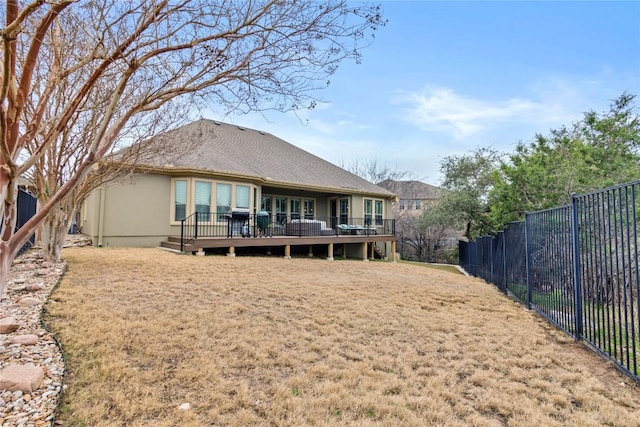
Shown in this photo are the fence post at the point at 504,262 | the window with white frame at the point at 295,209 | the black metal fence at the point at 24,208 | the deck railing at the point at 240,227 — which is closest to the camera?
the black metal fence at the point at 24,208

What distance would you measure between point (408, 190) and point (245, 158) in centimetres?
2254

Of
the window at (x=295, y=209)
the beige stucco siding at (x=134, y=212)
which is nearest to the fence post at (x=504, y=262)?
the window at (x=295, y=209)

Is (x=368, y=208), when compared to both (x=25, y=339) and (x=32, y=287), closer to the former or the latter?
Result: (x=32, y=287)

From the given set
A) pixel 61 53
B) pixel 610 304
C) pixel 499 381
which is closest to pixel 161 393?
pixel 499 381

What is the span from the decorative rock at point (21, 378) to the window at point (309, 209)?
46.1ft

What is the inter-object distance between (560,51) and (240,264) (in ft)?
36.1

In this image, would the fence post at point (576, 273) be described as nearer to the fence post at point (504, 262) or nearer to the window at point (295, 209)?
the fence post at point (504, 262)

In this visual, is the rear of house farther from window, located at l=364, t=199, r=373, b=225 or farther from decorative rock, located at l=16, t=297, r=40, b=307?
decorative rock, located at l=16, t=297, r=40, b=307

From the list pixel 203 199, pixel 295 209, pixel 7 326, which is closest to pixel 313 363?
pixel 7 326

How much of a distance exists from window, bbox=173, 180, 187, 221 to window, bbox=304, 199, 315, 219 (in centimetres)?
635

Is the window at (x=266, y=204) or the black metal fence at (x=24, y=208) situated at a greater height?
the window at (x=266, y=204)

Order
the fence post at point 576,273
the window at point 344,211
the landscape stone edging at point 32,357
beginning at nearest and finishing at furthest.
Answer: the landscape stone edging at point 32,357, the fence post at point 576,273, the window at point 344,211

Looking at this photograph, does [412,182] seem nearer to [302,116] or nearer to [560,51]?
[560,51]

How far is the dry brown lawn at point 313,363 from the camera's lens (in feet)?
7.47
